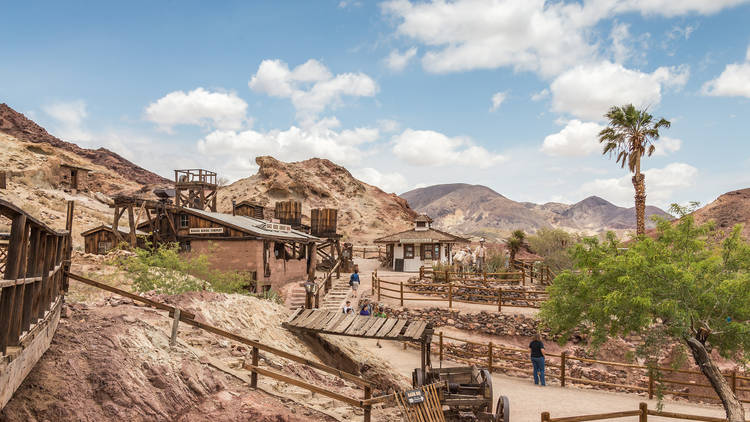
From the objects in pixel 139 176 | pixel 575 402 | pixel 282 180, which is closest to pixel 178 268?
pixel 575 402

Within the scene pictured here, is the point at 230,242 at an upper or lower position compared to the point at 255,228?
lower

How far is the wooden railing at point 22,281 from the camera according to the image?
15.7 ft

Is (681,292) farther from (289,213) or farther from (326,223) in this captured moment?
(289,213)

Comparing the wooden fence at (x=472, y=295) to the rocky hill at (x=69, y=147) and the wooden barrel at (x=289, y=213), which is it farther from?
the rocky hill at (x=69, y=147)

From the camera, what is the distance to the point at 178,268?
1878 centimetres

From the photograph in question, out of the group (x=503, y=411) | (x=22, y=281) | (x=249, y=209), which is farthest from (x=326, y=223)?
(x=22, y=281)

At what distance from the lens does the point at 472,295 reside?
25.0 meters

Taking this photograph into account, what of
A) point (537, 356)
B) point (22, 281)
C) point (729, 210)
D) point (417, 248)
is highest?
point (729, 210)

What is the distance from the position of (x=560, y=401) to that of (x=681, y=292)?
5.42 metres

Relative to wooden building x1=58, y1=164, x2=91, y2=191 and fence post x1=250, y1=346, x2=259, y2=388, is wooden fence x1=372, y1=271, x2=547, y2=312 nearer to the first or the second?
fence post x1=250, y1=346, x2=259, y2=388

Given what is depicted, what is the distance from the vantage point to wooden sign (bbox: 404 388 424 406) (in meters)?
9.68

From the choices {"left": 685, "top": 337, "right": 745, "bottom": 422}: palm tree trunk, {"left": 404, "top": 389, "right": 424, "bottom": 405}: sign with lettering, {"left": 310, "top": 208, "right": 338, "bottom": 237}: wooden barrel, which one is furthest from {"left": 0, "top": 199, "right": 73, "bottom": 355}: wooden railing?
{"left": 310, "top": 208, "right": 338, "bottom": 237}: wooden barrel

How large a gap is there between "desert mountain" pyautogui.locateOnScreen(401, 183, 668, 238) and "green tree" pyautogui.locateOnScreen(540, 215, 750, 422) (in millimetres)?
126491

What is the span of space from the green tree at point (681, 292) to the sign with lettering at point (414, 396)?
5140 mm
